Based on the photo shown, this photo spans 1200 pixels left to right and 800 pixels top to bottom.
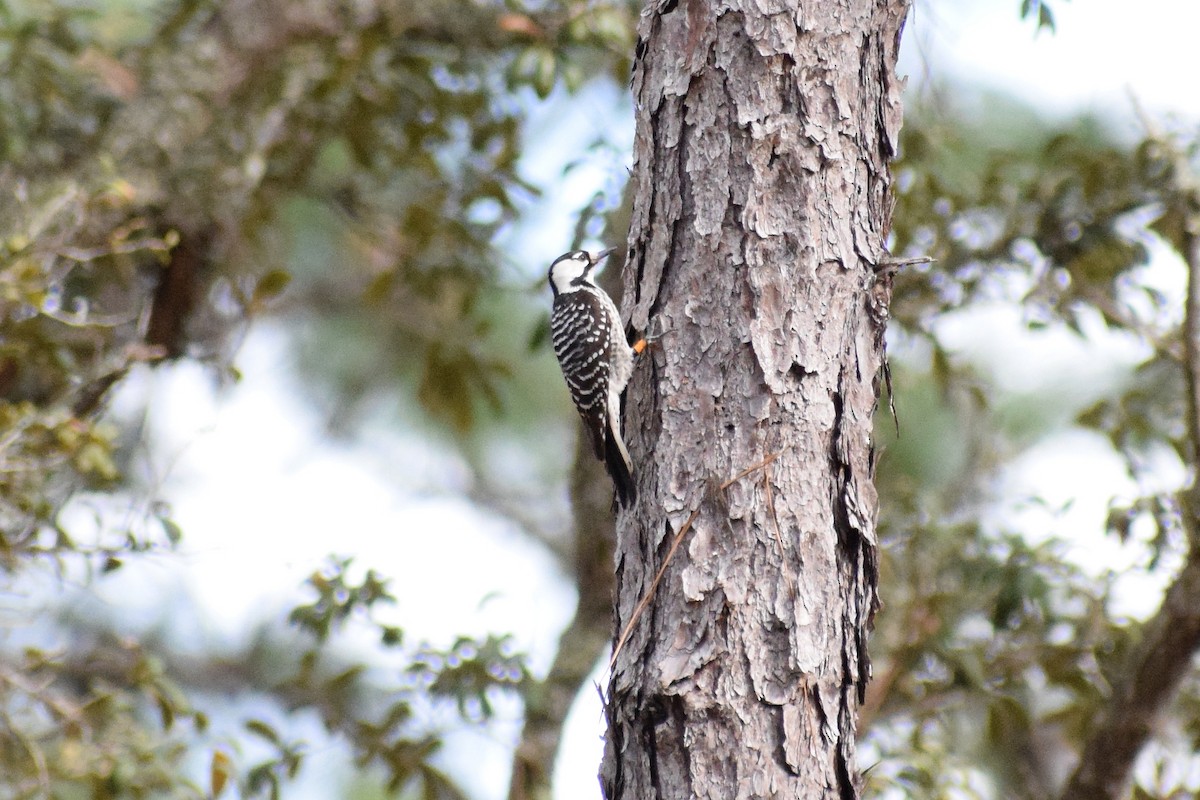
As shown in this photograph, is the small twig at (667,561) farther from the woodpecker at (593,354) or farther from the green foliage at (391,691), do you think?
the green foliage at (391,691)

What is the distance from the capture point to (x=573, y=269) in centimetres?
507

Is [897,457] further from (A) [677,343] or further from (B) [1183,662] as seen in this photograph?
(A) [677,343]

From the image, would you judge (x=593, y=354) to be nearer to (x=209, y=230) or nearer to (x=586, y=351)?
(x=586, y=351)

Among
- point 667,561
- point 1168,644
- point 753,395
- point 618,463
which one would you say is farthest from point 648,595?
point 1168,644

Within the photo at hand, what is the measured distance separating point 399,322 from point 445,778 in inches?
181

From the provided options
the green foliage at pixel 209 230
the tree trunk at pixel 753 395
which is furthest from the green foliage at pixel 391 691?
the tree trunk at pixel 753 395

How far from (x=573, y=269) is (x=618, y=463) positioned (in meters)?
1.81

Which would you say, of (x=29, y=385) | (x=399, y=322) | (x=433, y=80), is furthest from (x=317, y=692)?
(x=399, y=322)

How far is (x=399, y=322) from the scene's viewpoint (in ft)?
28.5

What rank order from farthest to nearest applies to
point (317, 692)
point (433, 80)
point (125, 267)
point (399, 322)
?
point (399, 322) → point (433, 80) → point (125, 267) → point (317, 692)

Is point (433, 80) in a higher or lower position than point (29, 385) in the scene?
higher

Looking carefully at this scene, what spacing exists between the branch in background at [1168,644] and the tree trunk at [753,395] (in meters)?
1.81

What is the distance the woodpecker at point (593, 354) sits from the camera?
3.47m

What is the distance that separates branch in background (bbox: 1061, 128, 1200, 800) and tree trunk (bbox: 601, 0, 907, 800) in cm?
181
